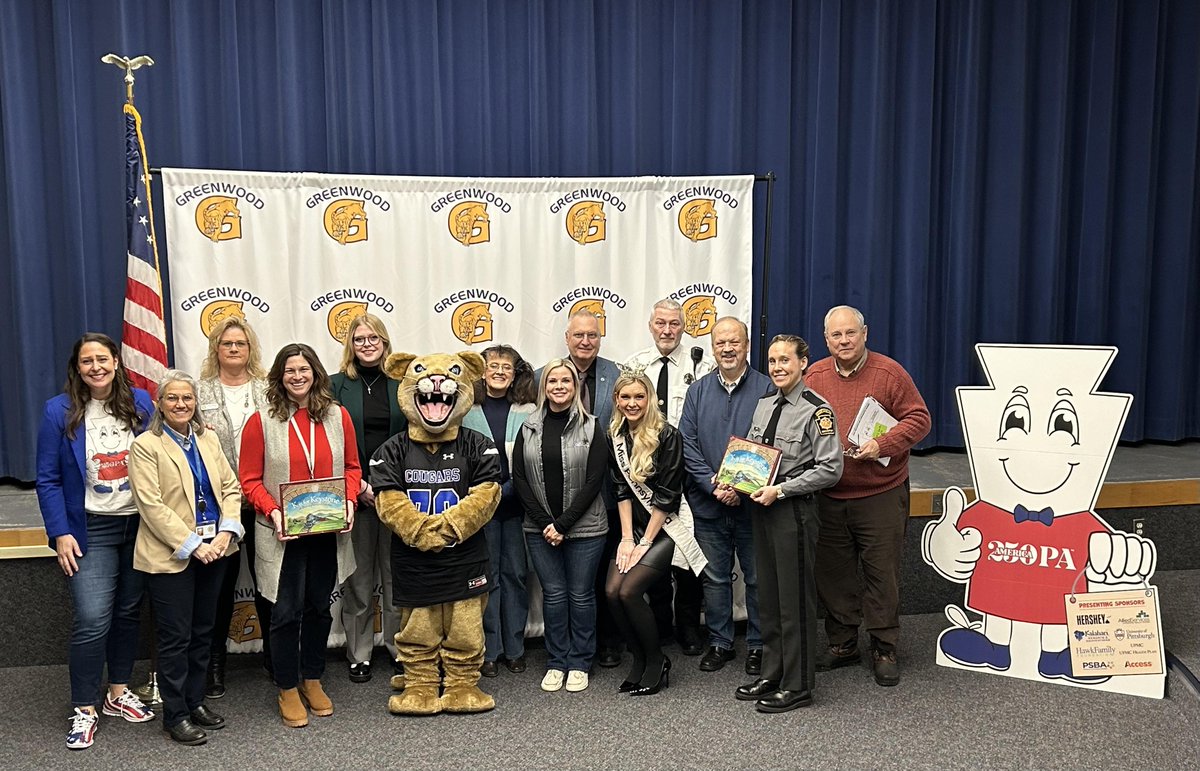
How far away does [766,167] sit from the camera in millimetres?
5977

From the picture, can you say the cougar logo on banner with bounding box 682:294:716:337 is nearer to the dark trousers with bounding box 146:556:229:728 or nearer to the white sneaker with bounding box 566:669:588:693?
the white sneaker with bounding box 566:669:588:693

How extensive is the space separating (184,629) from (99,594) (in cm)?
32

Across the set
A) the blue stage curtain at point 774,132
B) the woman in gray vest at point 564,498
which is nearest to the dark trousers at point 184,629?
the woman in gray vest at point 564,498

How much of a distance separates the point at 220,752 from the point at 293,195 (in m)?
2.63

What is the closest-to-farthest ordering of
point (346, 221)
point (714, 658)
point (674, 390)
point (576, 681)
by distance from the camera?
1. point (576, 681)
2. point (714, 658)
3. point (674, 390)
4. point (346, 221)

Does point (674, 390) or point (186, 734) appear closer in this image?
point (186, 734)

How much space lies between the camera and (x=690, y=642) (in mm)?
4148

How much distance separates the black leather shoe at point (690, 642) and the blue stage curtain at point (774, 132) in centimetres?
187

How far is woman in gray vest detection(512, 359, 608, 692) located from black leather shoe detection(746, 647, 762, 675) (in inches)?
26.7

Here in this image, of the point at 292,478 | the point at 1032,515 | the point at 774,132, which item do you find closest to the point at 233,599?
the point at 292,478

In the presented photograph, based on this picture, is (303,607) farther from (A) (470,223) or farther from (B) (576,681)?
(A) (470,223)

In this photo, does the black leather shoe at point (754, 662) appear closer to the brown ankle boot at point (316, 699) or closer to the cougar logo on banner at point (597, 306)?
the brown ankle boot at point (316, 699)

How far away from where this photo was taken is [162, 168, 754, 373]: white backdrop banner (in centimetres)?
458

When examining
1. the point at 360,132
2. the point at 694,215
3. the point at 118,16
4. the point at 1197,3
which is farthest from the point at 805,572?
the point at 1197,3
